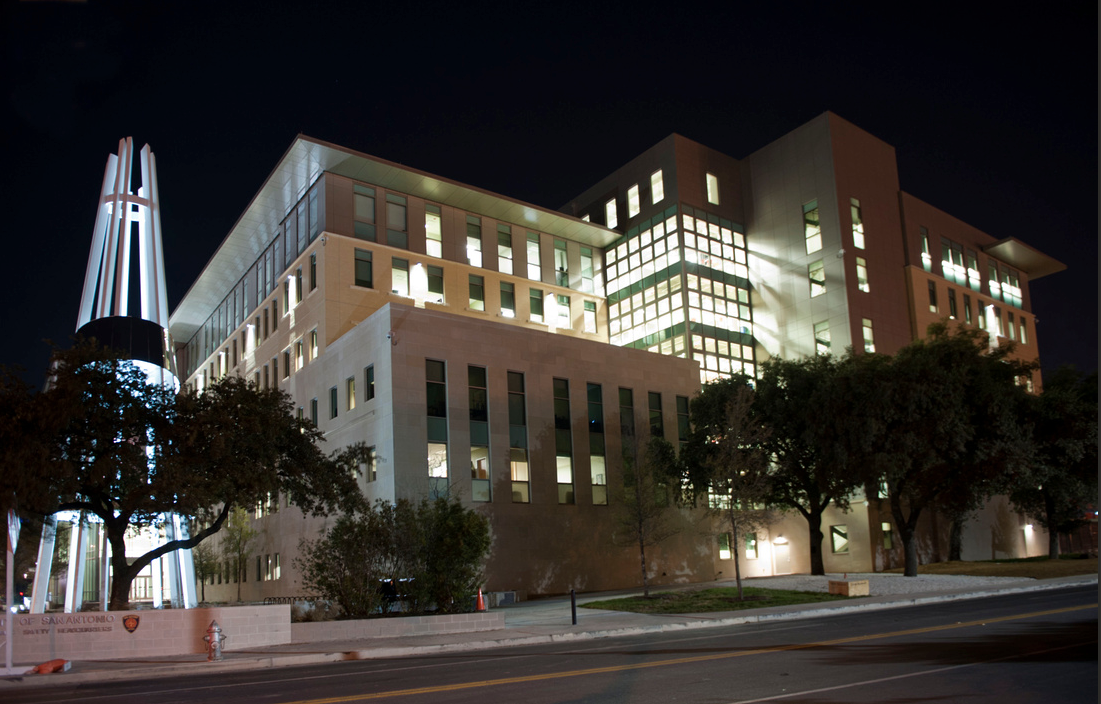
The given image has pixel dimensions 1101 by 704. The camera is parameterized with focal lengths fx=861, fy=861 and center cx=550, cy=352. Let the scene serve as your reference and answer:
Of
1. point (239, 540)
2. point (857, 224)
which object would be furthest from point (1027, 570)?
point (239, 540)

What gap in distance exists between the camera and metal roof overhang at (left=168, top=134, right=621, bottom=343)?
50.5m

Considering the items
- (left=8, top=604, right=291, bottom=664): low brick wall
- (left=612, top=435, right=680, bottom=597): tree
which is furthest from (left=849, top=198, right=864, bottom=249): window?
(left=8, top=604, right=291, bottom=664): low brick wall

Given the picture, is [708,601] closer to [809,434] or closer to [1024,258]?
[809,434]

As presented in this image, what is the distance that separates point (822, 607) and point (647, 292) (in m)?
38.0

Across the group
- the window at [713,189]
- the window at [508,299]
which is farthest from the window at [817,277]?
the window at [508,299]

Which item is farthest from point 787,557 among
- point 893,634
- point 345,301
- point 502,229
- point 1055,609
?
point 893,634

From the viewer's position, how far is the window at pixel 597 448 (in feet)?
156

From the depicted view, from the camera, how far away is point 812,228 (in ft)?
205

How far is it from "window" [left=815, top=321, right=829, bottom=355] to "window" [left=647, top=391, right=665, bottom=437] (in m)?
14.8

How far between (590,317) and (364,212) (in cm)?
1894

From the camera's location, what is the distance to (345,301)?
1973 inches

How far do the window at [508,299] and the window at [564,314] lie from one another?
14.9 ft

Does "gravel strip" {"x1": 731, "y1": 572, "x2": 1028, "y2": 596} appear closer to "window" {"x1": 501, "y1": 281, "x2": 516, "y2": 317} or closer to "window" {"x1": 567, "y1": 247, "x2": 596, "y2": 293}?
"window" {"x1": 501, "y1": 281, "x2": 516, "y2": 317}

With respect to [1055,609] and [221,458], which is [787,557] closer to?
[1055,609]
